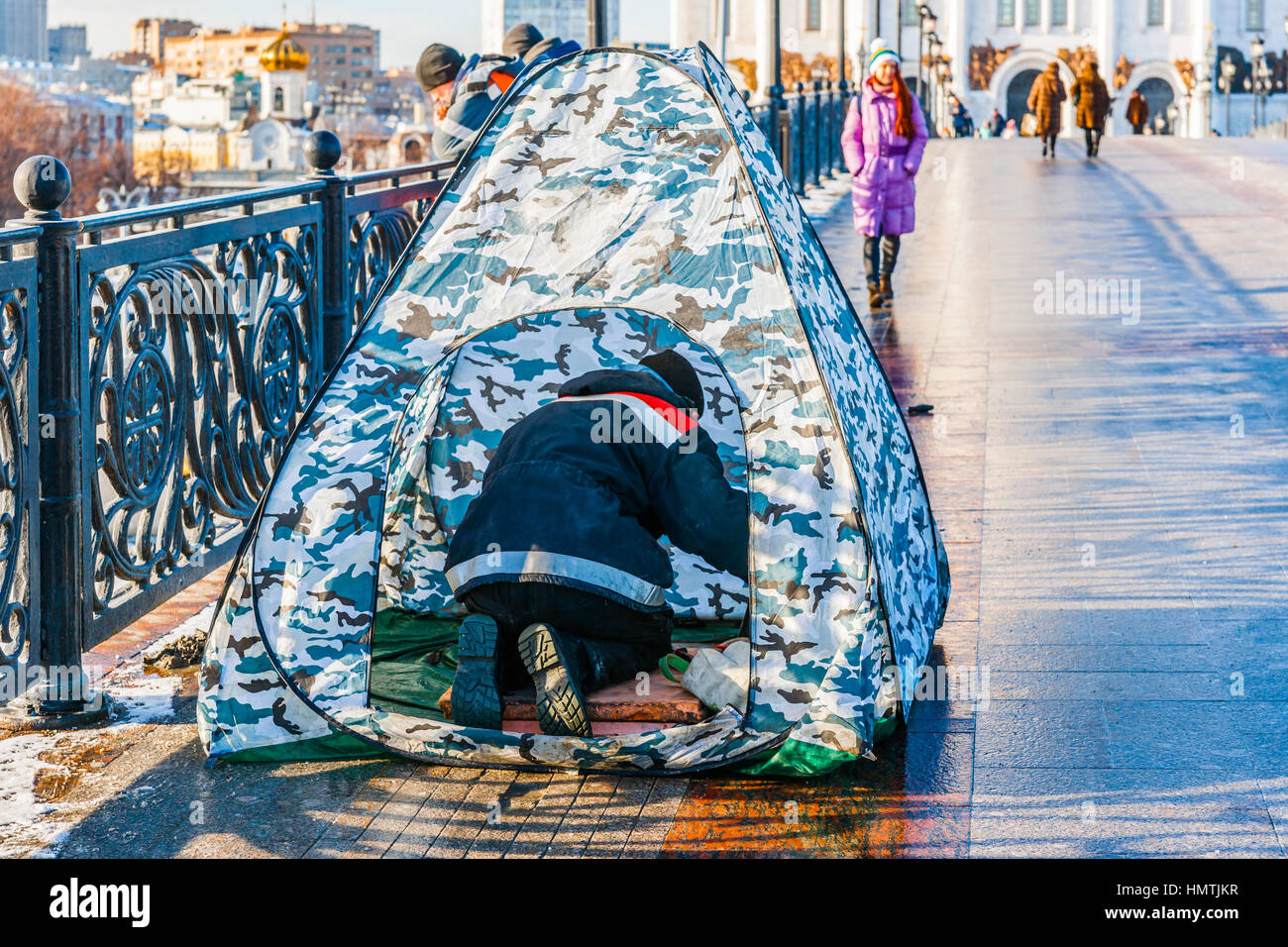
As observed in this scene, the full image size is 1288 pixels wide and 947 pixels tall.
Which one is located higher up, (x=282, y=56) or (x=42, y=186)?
(x=282, y=56)

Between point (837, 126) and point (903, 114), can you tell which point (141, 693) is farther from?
point (837, 126)

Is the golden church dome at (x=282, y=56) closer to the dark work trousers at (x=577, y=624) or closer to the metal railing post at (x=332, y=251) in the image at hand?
the metal railing post at (x=332, y=251)

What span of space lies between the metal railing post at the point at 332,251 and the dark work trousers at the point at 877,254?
566cm

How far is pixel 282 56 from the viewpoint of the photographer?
3720 inches

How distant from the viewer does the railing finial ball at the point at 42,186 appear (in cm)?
409

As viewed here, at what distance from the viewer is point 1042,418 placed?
26.2 feet

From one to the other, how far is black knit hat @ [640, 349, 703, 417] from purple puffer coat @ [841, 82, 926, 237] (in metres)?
6.50

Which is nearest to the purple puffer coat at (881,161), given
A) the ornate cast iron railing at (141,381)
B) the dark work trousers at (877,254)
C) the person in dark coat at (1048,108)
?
the dark work trousers at (877,254)

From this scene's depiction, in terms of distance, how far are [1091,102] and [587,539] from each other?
24.1 metres

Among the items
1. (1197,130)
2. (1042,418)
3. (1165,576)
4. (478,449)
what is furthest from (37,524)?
(1197,130)

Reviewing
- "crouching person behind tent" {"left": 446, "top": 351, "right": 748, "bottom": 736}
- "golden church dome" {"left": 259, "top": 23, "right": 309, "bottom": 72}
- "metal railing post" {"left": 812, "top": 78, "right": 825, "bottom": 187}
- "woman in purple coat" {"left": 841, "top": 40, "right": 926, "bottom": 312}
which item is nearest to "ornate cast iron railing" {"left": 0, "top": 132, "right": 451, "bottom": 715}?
"crouching person behind tent" {"left": 446, "top": 351, "right": 748, "bottom": 736}

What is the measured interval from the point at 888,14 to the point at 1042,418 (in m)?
74.8

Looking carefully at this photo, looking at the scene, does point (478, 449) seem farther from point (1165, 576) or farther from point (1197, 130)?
point (1197, 130)

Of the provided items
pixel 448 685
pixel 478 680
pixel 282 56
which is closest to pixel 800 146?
pixel 448 685
